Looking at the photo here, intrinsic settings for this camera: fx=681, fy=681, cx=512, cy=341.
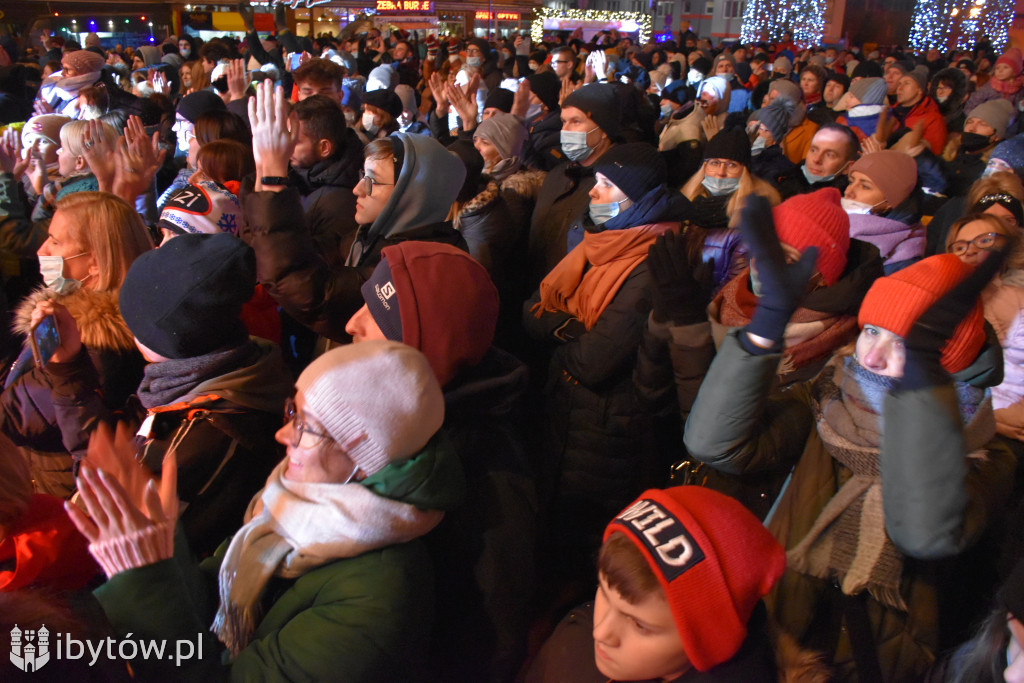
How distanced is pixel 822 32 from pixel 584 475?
26715 millimetres

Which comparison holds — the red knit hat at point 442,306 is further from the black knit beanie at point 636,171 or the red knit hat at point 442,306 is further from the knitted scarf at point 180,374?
the black knit beanie at point 636,171

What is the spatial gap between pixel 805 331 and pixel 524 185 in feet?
8.36

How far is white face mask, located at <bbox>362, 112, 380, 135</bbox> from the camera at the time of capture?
5.77 metres

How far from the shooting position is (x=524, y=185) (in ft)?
14.1

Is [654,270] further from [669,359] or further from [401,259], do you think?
[401,259]

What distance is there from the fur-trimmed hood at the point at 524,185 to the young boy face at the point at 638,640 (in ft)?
10.4

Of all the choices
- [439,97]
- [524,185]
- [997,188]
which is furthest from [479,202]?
[439,97]

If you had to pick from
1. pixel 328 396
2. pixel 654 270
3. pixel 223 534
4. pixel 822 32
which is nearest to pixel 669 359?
pixel 654 270

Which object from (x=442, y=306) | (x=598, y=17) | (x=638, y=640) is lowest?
(x=638, y=640)

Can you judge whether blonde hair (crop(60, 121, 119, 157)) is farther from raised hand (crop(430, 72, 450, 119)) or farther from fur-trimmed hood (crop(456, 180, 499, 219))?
raised hand (crop(430, 72, 450, 119))

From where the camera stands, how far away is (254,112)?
256 centimetres

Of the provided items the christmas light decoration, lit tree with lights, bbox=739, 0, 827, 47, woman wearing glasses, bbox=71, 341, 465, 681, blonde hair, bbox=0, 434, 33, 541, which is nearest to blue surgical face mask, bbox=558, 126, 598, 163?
woman wearing glasses, bbox=71, 341, 465, 681

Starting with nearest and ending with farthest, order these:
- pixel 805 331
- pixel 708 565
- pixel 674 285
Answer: pixel 708 565 < pixel 674 285 < pixel 805 331

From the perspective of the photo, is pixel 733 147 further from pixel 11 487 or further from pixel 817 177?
pixel 11 487
